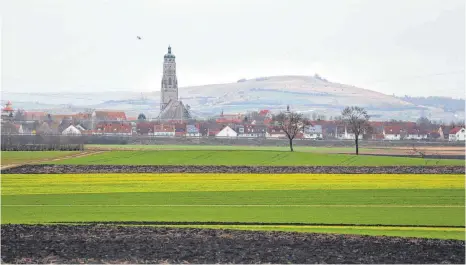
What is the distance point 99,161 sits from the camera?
72125 millimetres

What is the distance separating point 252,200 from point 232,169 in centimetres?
2218

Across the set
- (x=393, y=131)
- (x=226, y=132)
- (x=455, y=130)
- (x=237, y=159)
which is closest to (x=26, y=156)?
(x=237, y=159)

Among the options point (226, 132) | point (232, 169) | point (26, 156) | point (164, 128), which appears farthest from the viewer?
point (226, 132)

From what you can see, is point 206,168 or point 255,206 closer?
point 255,206

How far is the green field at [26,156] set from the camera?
237 feet

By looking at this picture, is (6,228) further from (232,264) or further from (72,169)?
(72,169)

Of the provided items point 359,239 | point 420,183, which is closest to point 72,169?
point 420,183

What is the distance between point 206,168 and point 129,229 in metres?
32.7

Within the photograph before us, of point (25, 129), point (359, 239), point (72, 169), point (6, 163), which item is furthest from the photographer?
point (25, 129)

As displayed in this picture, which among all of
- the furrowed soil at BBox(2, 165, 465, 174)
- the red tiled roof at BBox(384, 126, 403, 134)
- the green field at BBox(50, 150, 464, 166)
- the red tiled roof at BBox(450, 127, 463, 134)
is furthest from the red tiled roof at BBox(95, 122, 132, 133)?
the furrowed soil at BBox(2, 165, 465, 174)

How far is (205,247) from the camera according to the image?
2923cm

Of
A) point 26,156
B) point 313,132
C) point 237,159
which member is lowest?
point 237,159

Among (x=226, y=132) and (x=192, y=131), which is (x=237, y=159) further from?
(x=192, y=131)

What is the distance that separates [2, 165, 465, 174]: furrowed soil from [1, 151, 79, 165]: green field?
779 centimetres
